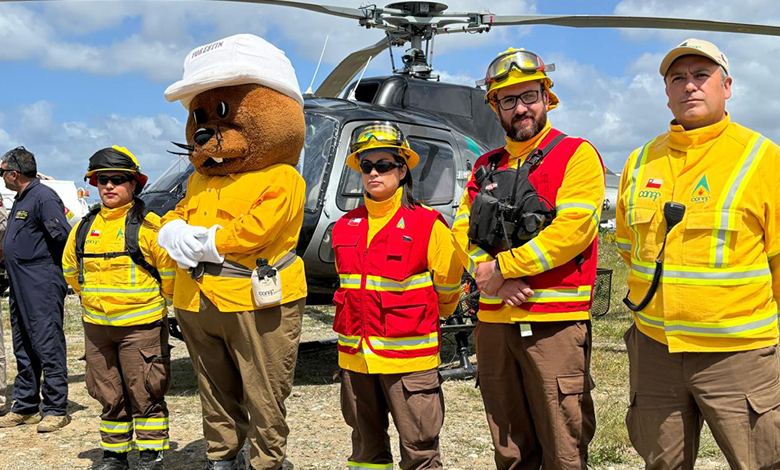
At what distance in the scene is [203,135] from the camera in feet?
11.5

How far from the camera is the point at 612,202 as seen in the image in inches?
425

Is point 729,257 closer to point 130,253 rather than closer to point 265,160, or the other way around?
point 265,160

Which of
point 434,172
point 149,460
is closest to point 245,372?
point 149,460

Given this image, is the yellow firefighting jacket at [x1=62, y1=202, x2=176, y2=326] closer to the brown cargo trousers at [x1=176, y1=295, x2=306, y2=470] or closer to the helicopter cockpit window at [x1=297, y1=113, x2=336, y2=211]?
the brown cargo trousers at [x1=176, y1=295, x2=306, y2=470]

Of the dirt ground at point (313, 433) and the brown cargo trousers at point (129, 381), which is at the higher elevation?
the brown cargo trousers at point (129, 381)

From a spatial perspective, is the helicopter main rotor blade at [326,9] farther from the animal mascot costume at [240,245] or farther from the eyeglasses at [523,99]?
the eyeglasses at [523,99]

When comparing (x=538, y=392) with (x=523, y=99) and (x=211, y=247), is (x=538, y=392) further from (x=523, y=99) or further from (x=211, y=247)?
(x=211, y=247)

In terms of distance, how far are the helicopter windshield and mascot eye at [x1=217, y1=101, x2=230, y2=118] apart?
1996 millimetres

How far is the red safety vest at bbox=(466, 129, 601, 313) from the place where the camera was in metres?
2.79

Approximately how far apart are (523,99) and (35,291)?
381 centimetres

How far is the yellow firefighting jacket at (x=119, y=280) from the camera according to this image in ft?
13.1

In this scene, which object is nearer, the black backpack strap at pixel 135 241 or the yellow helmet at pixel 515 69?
the yellow helmet at pixel 515 69

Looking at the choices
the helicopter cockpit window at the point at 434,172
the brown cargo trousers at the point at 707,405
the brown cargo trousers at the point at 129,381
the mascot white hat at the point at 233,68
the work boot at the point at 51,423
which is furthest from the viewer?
the helicopter cockpit window at the point at 434,172

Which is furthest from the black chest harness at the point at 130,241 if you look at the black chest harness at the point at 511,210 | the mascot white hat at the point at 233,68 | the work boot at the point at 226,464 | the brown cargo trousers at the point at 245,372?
the black chest harness at the point at 511,210
